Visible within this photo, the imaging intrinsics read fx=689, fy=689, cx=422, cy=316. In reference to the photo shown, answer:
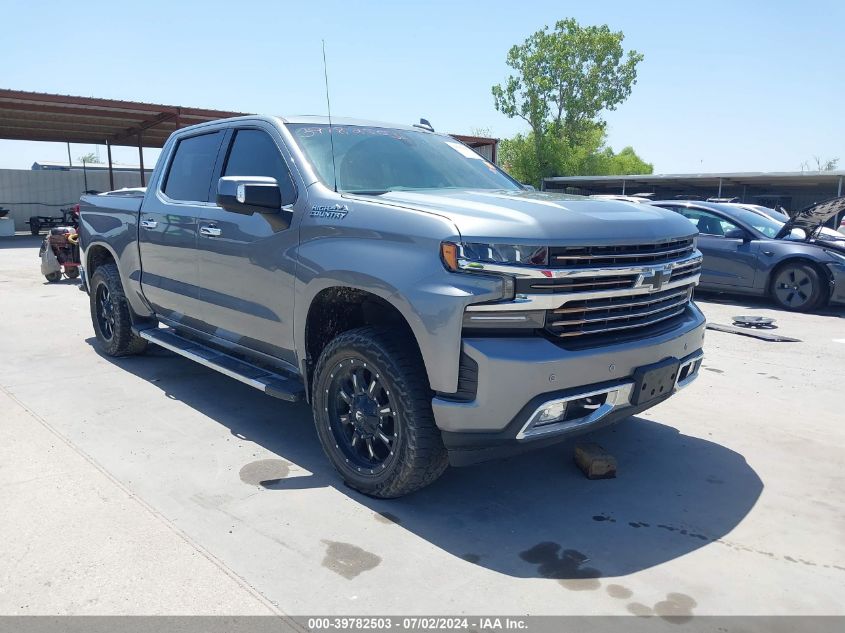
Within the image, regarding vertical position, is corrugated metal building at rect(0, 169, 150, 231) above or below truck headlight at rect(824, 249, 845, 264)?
above

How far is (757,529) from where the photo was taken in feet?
10.7

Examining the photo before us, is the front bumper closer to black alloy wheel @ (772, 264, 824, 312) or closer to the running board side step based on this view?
the running board side step

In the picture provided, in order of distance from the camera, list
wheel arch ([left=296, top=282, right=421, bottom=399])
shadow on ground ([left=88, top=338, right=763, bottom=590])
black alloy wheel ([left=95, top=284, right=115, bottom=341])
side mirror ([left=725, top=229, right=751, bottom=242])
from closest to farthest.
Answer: shadow on ground ([left=88, top=338, right=763, bottom=590]) → wheel arch ([left=296, top=282, right=421, bottom=399]) → black alloy wheel ([left=95, top=284, right=115, bottom=341]) → side mirror ([left=725, top=229, right=751, bottom=242])

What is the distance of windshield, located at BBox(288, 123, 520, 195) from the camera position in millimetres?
3967

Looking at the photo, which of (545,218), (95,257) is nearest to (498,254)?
(545,218)

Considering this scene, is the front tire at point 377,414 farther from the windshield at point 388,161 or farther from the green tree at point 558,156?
the green tree at point 558,156

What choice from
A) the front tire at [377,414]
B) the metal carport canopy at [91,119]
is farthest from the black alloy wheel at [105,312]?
the metal carport canopy at [91,119]

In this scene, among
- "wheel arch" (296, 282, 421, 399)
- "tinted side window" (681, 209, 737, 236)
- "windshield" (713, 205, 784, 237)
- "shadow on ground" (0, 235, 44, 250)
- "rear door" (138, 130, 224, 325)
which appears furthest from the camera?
"shadow on ground" (0, 235, 44, 250)

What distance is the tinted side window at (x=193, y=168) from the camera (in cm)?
479

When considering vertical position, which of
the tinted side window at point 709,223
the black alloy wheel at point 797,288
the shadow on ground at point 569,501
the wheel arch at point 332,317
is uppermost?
the tinted side window at point 709,223

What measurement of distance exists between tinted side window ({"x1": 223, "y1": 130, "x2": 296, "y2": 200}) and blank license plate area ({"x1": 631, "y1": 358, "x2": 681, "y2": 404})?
2.09 metres

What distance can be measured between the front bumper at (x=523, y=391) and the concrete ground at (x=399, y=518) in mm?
487

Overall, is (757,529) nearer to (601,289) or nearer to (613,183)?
(601,289)

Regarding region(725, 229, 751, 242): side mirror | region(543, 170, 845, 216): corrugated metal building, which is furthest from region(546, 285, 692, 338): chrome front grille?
region(543, 170, 845, 216): corrugated metal building
